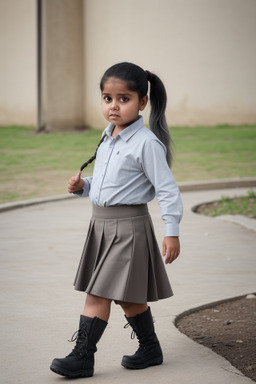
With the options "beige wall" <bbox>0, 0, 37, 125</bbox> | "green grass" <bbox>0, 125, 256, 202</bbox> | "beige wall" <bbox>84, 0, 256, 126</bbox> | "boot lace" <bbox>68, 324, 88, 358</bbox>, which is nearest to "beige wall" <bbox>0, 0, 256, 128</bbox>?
"beige wall" <bbox>84, 0, 256, 126</bbox>

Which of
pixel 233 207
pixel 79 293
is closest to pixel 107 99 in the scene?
pixel 79 293

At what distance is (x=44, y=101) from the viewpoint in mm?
21609

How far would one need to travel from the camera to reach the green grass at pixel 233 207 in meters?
8.64

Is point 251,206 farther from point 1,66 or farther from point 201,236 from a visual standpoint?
point 1,66

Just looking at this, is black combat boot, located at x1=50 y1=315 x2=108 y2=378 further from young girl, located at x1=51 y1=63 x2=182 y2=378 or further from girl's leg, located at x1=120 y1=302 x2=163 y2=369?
girl's leg, located at x1=120 y1=302 x2=163 y2=369

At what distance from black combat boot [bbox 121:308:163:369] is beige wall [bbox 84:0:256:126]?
51.8 feet

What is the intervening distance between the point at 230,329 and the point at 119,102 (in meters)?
1.61

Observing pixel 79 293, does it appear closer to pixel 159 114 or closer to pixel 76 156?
pixel 159 114

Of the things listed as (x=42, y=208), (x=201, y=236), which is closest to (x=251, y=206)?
(x=201, y=236)

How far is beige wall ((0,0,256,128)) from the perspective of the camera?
1881 cm

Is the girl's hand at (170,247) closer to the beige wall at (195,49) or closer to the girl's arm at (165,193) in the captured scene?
the girl's arm at (165,193)

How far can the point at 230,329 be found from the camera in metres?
4.27

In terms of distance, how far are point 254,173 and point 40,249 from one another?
650 centimetres

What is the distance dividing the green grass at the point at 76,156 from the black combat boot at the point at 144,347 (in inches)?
254
